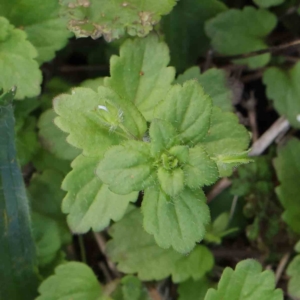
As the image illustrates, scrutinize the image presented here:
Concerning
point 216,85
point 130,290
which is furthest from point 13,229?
point 216,85

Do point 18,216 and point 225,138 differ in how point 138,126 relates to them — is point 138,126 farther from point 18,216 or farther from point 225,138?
point 18,216

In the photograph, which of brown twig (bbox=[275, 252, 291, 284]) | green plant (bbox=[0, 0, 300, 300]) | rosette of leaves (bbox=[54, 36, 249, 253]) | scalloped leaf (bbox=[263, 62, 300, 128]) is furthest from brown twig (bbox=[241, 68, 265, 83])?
brown twig (bbox=[275, 252, 291, 284])

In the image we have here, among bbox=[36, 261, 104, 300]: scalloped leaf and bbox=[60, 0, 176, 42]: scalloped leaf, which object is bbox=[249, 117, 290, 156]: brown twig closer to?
bbox=[60, 0, 176, 42]: scalloped leaf

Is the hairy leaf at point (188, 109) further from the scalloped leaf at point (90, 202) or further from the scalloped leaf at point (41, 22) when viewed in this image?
the scalloped leaf at point (41, 22)

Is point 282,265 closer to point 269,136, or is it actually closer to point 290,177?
point 290,177

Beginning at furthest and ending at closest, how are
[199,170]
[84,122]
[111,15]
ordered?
1. [111,15]
2. [84,122]
3. [199,170]
